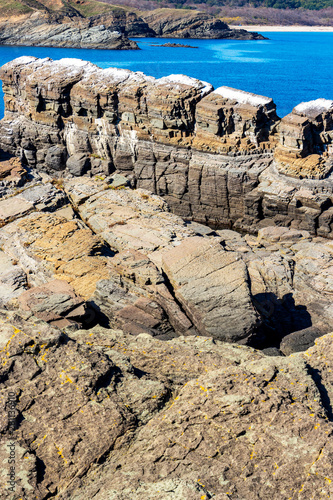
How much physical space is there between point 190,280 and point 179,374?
639 cm

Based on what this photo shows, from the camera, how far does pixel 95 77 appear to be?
45.6m

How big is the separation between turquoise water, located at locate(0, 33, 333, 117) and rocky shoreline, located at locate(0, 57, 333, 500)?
2624cm

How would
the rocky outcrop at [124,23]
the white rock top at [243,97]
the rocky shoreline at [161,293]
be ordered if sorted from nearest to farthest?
the rocky shoreline at [161,293] < the white rock top at [243,97] < the rocky outcrop at [124,23]

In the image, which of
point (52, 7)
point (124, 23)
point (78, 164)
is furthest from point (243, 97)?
point (52, 7)

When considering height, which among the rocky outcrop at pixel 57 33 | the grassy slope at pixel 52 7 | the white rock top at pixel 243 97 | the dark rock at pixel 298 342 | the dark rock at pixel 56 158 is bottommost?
the dark rock at pixel 56 158

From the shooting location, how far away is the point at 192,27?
14550cm

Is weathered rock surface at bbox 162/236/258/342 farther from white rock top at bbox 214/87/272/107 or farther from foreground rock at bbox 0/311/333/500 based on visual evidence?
white rock top at bbox 214/87/272/107

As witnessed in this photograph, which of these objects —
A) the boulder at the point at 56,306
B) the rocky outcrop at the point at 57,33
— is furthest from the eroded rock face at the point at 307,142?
the rocky outcrop at the point at 57,33

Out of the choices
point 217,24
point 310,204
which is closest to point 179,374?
point 310,204

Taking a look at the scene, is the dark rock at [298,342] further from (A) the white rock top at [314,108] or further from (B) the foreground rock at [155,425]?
(A) the white rock top at [314,108]

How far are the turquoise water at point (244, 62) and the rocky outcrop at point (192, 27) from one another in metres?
5.56

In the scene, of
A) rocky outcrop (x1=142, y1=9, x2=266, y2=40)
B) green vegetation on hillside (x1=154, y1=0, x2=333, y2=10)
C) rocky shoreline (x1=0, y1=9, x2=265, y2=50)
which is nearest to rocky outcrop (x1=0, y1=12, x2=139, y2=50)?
rocky shoreline (x1=0, y1=9, x2=265, y2=50)

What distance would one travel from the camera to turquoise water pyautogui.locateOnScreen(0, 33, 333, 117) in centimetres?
7819

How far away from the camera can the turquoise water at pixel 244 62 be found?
257ft
